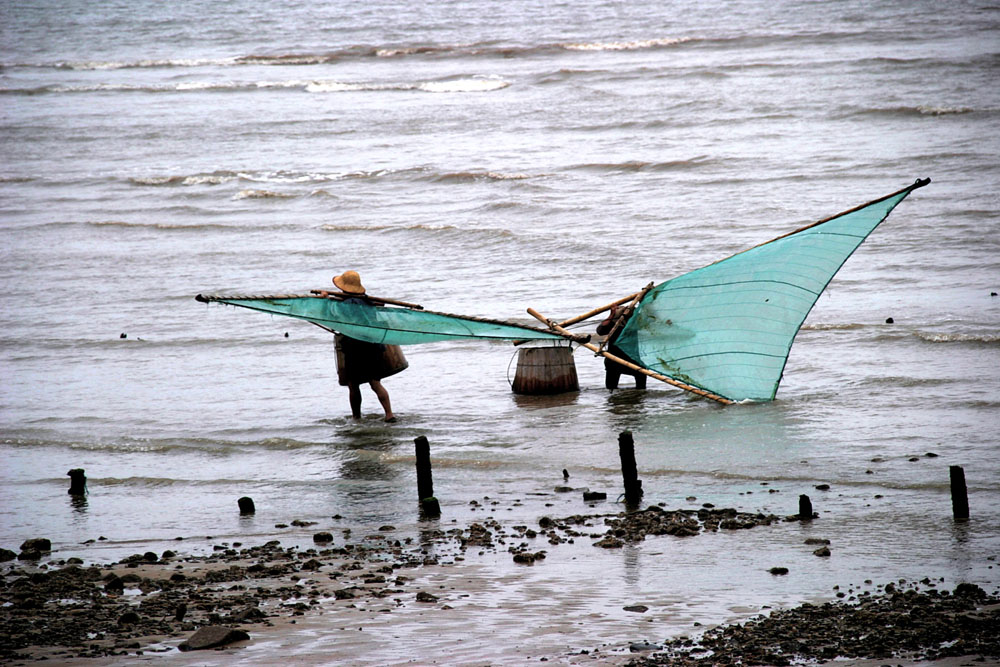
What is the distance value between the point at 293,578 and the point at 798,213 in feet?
46.9

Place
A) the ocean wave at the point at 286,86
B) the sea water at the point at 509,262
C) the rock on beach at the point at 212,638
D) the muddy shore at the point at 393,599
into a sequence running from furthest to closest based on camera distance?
the ocean wave at the point at 286,86 → the sea water at the point at 509,262 → the rock on beach at the point at 212,638 → the muddy shore at the point at 393,599

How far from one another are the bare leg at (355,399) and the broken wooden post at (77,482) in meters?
2.55

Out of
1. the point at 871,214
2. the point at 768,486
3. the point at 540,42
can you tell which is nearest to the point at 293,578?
the point at 768,486

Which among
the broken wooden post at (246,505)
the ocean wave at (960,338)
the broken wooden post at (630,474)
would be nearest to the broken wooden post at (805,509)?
the broken wooden post at (630,474)

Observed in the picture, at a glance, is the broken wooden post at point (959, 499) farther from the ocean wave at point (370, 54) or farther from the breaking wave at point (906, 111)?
the ocean wave at point (370, 54)

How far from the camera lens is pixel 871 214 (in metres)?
9.09

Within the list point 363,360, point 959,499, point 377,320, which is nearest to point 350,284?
point 377,320

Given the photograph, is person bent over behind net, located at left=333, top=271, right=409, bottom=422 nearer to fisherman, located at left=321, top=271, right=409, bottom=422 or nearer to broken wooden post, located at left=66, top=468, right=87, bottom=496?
fisherman, located at left=321, top=271, right=409, bottom=422

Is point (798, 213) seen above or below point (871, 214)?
above

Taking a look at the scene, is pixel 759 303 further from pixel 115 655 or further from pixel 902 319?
pixel 115 655

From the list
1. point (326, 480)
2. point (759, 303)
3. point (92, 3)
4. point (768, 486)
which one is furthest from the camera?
point (92, 3)

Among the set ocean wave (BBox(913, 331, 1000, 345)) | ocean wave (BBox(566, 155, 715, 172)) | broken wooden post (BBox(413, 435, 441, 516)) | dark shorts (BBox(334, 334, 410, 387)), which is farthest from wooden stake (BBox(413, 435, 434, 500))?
ocean wave (BBox(566, 155, 715, 172))

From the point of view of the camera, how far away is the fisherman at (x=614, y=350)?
10102mm

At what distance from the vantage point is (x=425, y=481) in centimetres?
→ 759
